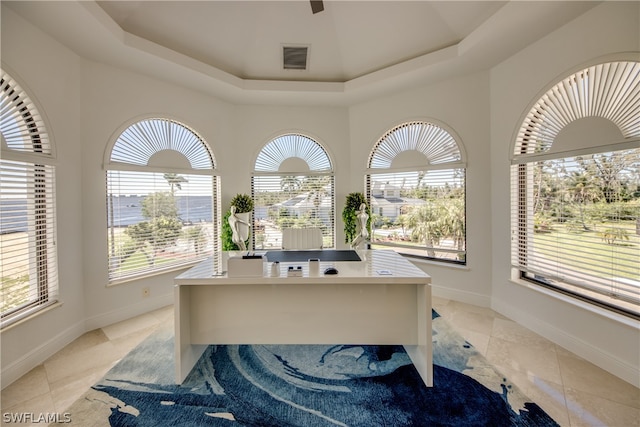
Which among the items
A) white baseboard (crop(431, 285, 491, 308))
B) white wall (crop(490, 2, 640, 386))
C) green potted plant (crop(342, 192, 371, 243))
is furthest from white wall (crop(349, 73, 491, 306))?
green potted plant (crop(342, 192, 371, 243))

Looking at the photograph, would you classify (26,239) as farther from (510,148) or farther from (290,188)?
(510,148)

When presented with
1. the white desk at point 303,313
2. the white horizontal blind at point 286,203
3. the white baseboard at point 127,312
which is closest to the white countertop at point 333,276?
the white desk at point 303,313

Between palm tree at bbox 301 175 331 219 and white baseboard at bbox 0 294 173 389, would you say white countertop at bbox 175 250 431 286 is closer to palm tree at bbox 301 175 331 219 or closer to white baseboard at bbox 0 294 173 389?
white baseboard at bbox 0 294 173 389

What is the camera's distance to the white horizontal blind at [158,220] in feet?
10.7

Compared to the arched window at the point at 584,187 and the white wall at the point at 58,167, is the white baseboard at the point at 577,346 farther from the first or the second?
the white wall at the point at 58,167

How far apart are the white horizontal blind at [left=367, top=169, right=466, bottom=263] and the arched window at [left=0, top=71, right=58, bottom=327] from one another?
386 centimetres

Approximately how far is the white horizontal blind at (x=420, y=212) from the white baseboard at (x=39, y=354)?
12.6ft

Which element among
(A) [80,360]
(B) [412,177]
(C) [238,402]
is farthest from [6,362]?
(B) [412,177]

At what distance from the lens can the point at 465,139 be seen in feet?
11.8

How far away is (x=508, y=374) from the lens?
2.16m

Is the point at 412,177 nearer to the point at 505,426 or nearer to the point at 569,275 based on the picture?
the point at 569,275

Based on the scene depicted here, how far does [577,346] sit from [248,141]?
4.65 metres

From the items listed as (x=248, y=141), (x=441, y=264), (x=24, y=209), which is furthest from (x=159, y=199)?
(x=441, y=264)

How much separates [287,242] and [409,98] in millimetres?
2708
